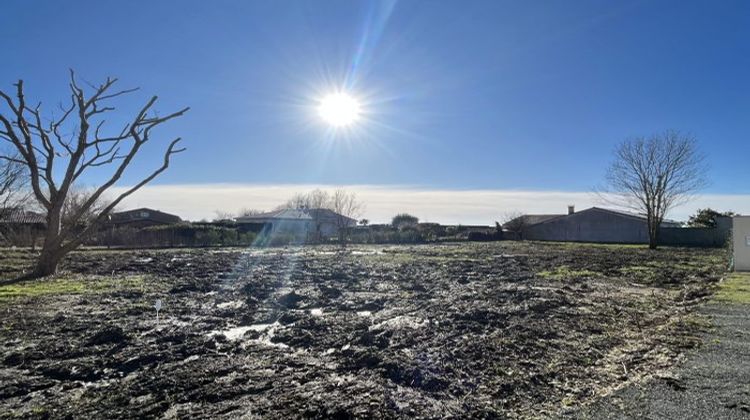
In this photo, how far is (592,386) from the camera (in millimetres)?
3758

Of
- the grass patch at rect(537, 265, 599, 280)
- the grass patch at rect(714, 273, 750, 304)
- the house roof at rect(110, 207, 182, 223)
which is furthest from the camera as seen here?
the house roof at rect(110, 207, 182, 223)

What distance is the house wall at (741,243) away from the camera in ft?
43.8

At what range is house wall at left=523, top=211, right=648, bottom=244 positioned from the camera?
130ft

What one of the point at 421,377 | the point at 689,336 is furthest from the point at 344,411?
the point at 689,336

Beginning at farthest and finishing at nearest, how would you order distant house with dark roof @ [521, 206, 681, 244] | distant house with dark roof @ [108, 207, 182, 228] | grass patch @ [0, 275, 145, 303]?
1. distant house with dark roof @ [108, 207, 182, 228]
2. distant house with dark roof @ [521, 206, 681, 244]
3. grass patch @ [0, 275, 145, 303]

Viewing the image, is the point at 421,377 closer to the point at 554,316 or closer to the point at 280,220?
the point at 554,316

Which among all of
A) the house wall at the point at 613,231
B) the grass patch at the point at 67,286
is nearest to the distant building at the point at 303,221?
the house wall at the point at 613,231

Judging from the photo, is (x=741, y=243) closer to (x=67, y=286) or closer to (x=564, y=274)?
(x=564, y=274)

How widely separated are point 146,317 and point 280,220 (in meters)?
42.1

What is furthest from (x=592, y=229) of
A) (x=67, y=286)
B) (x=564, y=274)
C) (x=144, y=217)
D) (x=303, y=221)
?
(x=144, y=217)

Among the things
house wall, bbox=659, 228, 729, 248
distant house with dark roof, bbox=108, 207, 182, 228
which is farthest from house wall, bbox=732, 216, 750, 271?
distant house with dark roof, bbox=108, 207, 182, 228

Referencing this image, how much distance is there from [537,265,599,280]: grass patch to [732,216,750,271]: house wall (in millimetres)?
4385

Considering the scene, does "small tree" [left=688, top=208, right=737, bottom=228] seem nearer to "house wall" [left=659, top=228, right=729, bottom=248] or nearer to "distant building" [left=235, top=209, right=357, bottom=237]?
"house wall" [left=659, top=228, right=729, bottom=248]

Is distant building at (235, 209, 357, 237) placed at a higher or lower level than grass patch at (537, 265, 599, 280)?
higher
